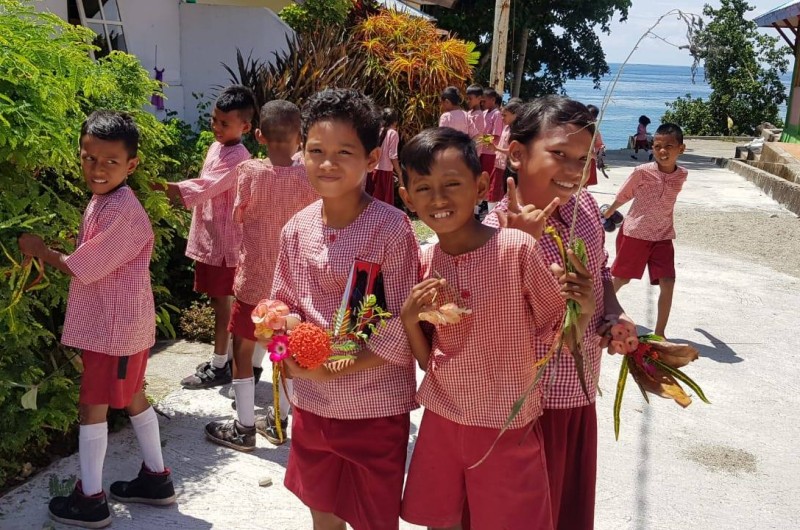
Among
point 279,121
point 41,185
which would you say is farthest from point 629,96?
point 41,185

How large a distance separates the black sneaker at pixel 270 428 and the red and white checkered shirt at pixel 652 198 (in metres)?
3.24

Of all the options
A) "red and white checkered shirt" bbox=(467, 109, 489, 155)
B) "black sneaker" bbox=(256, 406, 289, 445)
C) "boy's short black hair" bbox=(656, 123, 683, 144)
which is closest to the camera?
"black sneaker" bbox=(256, 406, 289, 445)

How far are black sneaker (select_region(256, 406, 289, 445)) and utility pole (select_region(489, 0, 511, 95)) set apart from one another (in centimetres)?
962

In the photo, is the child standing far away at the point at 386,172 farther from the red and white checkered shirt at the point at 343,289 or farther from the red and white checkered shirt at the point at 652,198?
the red and white checkered shirt at the point at 343,289

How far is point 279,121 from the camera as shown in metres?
4.18

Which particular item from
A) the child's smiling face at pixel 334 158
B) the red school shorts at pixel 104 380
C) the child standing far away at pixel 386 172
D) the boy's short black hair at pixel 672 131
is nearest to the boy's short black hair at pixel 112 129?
the red school shorts at pixel 104 380

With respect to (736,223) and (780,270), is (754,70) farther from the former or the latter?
(780,270)

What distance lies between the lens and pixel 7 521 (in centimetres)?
336

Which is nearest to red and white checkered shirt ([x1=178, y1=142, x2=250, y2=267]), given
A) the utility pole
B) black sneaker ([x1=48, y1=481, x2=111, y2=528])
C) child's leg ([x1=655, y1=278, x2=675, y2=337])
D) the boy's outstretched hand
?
black sneaker ([x1=48, y1=481, x2=111, y2=528])

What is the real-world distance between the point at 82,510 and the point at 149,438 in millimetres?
388

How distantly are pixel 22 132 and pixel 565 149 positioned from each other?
197cm

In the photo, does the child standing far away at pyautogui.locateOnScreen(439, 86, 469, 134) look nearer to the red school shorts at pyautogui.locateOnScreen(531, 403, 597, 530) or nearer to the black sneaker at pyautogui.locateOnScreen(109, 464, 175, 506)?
the black sneaker at pyautogui.locateOnScreen(109, 464, 175, 506)

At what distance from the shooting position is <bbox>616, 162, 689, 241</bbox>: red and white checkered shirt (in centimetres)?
627

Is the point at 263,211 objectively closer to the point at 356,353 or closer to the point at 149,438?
the point at 149,438
